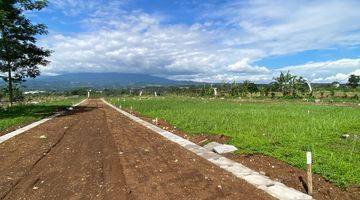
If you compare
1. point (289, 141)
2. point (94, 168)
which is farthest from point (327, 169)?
point (94, 168)

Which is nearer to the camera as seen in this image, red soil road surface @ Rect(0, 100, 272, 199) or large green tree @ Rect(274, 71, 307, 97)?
red soil road surface @ Rect(0, 100, 272, 199)

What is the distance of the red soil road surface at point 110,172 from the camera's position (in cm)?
863

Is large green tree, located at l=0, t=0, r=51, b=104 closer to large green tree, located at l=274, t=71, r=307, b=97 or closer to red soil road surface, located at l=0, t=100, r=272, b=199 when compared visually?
red soil road surface, located at l=0, t=100, r=272, b=199

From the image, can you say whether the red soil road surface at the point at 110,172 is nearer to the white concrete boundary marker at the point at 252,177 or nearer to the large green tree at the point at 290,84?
the white concrete boundary marker at the point at 252,177

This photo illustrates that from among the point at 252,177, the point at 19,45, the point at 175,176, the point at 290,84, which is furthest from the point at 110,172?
the point at 290,84

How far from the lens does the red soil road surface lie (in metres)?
8.63

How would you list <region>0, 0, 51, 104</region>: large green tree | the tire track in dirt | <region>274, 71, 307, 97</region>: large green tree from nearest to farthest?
1. the tire track in dirt
2. <region>0, 0, 51, 104</region>: large green tree
3. <region>274, 71, 307, 97</region>: large green tree

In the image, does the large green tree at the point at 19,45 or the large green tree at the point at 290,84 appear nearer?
the large green tree at the point at 19,45

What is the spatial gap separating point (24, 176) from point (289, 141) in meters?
9.27

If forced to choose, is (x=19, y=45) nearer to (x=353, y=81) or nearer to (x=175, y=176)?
(x=175, y=176)

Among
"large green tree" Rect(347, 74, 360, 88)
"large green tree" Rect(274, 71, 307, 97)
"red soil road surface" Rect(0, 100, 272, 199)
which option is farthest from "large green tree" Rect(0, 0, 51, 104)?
"large green tree" Rect(347, 74, 360, 88)

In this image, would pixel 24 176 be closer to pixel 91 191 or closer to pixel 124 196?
pixel 91 191

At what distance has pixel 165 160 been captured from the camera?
1209 cm

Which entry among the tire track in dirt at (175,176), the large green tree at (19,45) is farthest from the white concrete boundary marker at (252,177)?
the large green tree at (19,45)
